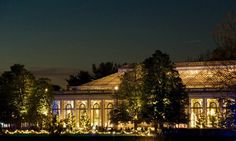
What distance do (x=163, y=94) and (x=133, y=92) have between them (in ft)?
24.4

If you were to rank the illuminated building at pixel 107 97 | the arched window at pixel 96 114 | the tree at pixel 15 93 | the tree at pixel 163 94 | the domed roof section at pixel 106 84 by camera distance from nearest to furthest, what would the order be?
the tree at pixel 163 94 → the tree at pixel 15 93 → the illuminated building at pixel 107 97 → the arched window at pixel 96 114 → the domed roof section at pixel 106 84

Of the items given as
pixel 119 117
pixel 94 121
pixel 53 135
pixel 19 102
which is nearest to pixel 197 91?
pixel 94 121

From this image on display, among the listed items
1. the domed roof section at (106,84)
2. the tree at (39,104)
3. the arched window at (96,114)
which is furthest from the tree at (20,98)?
the domed roof section at (106,84)

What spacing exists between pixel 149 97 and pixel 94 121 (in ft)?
156

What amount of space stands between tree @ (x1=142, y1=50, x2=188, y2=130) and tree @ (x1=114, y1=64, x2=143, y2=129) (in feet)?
7.86

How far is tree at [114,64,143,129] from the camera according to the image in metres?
110

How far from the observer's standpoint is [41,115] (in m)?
121

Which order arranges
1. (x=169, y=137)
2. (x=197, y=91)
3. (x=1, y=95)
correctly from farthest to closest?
(x=197, y=91) < (x=1, y=95) < (x=169, y=137)

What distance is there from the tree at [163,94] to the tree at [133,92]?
7.86ft

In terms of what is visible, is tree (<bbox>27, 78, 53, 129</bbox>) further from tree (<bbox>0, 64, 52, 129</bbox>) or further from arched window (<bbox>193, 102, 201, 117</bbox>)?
arched window (<bbox>193, 102, 201, 117</bbox>)

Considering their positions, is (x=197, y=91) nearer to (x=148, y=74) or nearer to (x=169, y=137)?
(x=148, y=74)

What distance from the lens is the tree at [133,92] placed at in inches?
4338

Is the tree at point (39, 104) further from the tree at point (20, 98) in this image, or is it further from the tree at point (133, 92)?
the tree at point (133, 92)

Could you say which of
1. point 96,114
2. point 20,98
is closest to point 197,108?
point 96,114
